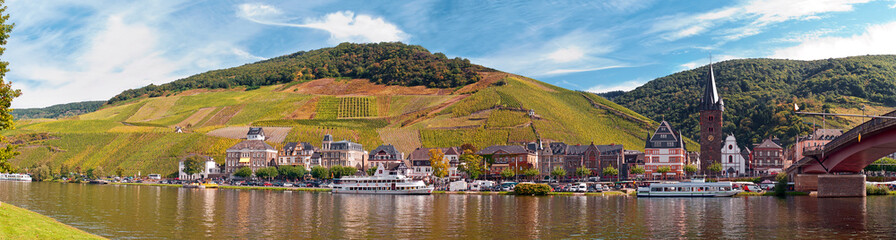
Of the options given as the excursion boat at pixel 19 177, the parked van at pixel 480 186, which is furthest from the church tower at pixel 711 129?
the excursion boat at pixel 19 177

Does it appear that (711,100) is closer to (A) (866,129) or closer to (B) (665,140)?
(B) (665,140)

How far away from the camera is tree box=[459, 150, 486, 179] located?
136750 mm

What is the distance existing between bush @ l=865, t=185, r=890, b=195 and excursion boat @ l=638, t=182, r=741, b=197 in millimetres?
17824

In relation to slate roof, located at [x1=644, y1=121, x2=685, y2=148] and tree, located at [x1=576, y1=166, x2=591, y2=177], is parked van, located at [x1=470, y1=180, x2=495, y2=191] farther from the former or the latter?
slate roof, located at [x1=644, y1=121, x2=685, y2=148]

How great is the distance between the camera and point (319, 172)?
14900 centimetres

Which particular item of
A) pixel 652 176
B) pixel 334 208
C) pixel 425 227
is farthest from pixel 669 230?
pixel 652 176

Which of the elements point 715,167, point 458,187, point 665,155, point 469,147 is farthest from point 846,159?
point 469,147

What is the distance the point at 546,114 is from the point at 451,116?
90.0ft

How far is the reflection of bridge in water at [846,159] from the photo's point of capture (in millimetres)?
61062

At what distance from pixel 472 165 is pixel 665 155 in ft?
136

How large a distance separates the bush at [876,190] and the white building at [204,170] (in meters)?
136

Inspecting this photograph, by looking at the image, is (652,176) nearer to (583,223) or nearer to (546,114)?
(546,114)

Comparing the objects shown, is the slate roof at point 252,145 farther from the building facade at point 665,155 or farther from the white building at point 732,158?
the white building at point 732,158

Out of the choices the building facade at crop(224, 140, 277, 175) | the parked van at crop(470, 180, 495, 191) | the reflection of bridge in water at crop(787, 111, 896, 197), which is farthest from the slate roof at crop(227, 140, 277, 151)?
the reflection of bridge in water at crop(787, 111, 896, 197)
